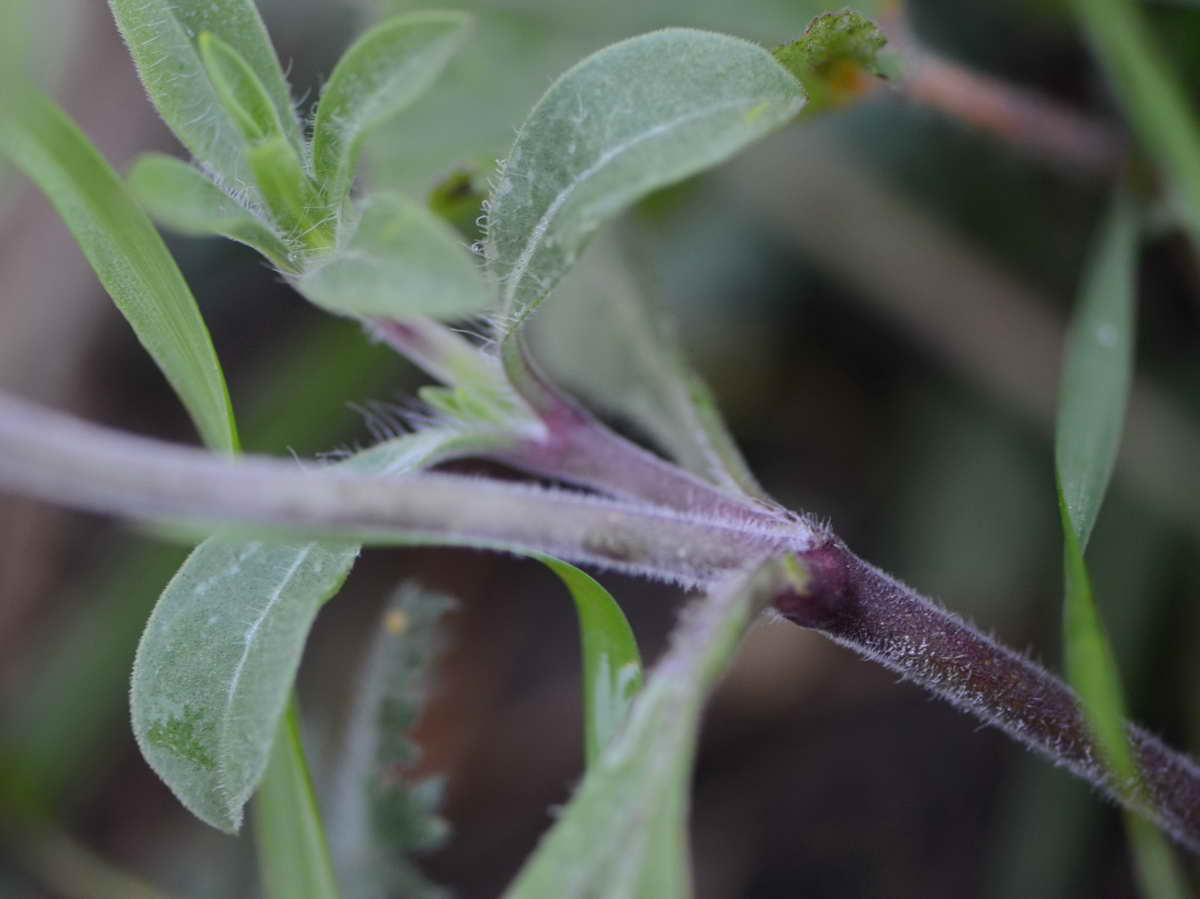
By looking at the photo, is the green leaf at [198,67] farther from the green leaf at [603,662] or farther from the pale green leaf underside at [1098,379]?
the pale green leaf underside at [1098,379]

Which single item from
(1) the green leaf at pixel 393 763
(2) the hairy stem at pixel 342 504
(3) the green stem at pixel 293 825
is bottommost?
(1) the green leaf at pixel 393 763

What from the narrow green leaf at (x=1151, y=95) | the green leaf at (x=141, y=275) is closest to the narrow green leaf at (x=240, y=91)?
the green leaf at (x=141, y=275)

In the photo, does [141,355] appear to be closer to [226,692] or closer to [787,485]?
[787,485]

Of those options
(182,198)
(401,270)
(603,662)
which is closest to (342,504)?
(401,270)

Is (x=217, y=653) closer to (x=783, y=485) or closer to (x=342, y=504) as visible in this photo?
(x=342, y=504)

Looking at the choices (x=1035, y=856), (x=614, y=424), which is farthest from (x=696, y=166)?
(x=1035, y=856)

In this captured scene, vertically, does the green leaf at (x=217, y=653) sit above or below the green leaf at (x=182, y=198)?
below

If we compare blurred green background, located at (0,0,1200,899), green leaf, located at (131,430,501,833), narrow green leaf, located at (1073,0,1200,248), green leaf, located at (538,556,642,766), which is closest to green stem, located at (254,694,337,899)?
green leaf, located at (131,430,501,833)
